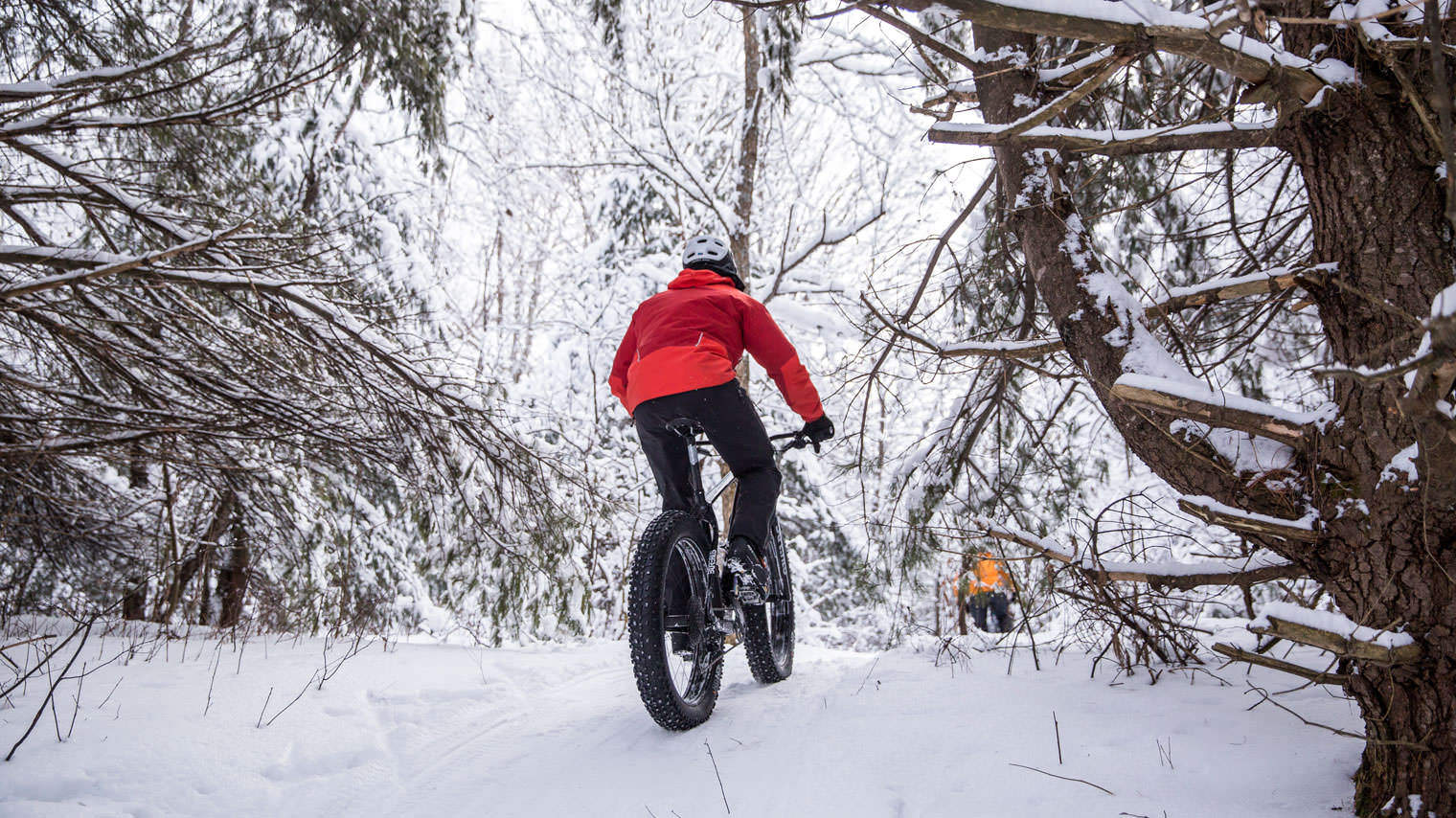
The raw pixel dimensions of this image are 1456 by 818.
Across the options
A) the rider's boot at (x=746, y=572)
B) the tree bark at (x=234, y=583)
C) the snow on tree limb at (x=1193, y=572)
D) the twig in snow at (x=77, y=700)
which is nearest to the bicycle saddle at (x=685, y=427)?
the rider's boot at (x=746, y=572)

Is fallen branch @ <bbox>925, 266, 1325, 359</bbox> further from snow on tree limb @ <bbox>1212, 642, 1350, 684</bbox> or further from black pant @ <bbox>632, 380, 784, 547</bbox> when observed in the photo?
snow on tree limb @ <bbox>1212, 642, 1350, 684</bbox>

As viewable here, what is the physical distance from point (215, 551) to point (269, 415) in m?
3.87

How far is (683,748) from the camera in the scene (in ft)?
8.10

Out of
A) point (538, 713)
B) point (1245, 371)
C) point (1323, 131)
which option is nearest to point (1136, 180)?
point (1245, 371)

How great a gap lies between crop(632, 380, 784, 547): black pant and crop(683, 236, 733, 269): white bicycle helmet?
62 cm

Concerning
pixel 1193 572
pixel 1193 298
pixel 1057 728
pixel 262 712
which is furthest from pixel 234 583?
pixel 1193 298

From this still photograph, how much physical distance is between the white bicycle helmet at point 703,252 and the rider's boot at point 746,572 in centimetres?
113

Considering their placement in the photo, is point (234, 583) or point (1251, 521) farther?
point (234, 583)

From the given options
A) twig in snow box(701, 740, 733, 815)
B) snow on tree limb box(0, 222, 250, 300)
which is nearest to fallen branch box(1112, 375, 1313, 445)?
twig in snow box(701, 740, 733, 815)

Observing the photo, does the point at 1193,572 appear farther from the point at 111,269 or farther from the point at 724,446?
the point at 111,269

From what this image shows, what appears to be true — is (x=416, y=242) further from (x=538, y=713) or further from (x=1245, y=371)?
(x=1245, y=371)

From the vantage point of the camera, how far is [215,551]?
653cm

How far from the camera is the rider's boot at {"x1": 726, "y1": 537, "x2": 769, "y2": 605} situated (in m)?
2.91

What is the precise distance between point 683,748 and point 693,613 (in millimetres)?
464
